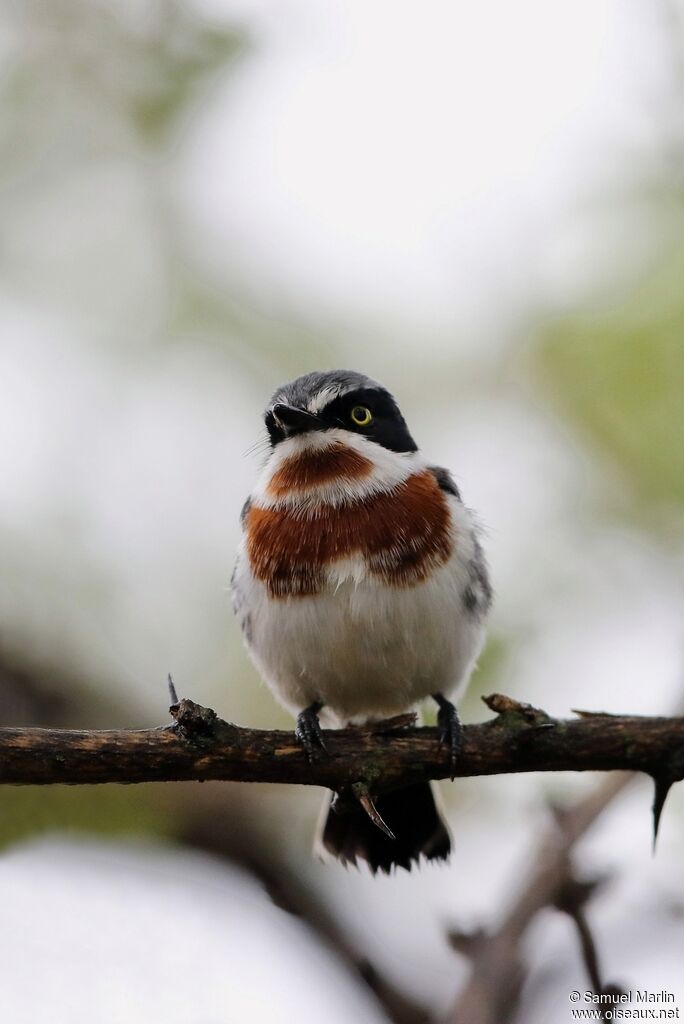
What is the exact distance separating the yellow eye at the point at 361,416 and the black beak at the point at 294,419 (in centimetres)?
20

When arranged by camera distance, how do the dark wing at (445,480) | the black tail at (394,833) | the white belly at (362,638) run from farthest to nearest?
the dark wing at (445,480)
the black tail at (394,833)
the white belly at (362,638)

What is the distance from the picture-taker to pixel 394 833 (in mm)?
5637

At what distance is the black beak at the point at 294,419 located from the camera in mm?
5746

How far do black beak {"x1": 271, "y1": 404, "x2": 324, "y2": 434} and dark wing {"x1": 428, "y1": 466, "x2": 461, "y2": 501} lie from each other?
2.15 ft

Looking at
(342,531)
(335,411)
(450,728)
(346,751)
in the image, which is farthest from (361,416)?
(346,751)

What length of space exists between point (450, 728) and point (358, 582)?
3.24 ft

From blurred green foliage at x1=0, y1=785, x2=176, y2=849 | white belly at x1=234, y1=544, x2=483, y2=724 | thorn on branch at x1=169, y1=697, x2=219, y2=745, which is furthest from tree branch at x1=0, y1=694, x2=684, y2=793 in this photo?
blurred green foliage at x1=0, y1=785, x2=176, y2=849

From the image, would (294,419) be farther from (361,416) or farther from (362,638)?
(362,638)

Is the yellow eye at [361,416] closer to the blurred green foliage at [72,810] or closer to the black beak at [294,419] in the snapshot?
the black beak at [294,419]

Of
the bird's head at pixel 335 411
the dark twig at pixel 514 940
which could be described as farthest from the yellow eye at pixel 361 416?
the dark twig at pixel 514 940

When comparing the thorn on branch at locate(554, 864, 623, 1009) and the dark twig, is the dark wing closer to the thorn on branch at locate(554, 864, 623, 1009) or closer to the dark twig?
the dark twig

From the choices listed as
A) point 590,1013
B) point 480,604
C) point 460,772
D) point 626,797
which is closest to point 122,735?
point 460,772

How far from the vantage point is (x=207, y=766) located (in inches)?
150

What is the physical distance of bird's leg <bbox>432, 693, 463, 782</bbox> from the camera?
13.8 ft
